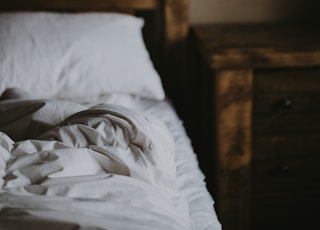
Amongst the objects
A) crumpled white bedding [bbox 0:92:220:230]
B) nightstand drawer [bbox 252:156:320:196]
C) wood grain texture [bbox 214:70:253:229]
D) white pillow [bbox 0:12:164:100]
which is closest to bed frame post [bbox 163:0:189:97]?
white pillow [bbox 0:12:164:100]

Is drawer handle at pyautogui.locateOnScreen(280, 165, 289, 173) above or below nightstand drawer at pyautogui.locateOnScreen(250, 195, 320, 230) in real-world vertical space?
above

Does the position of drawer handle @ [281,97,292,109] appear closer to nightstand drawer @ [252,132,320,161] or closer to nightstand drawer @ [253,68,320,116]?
nightstand drawer @ [253,68,320,116]

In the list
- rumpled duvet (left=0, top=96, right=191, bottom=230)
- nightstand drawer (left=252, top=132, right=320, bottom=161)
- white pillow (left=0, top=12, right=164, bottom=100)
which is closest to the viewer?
rumpled duvet (left=0, top=96, right=191, bottom=230)

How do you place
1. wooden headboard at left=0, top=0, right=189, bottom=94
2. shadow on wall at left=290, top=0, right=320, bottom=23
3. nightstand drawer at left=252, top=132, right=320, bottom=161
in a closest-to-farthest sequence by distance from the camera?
nightstand drawer at left=252, top=132, right=320, bottom=161, wooden headboard at left=0, top=0, right=189, bottom=94, shadow on wall at left=290, top=0, right=320, bottom=23

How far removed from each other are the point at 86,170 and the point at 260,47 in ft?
2.75

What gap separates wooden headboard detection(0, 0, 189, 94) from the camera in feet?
6.67

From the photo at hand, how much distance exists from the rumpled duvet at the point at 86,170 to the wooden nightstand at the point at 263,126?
1.49ft

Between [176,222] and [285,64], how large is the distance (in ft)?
2.87

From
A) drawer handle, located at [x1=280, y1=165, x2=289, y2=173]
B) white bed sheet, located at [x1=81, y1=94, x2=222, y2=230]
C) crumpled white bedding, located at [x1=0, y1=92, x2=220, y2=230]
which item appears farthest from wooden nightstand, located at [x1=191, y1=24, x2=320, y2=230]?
crumpled white bedding, located at [x1=0, y1=92, x2=220, y2=230]

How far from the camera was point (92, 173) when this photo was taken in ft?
3.89

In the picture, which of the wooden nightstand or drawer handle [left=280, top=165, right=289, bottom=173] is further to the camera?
drawer handle [left=280, top=165, right=289, bottom=173]

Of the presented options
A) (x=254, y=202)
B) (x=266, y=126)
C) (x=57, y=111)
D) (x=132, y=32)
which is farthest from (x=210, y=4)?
(x=57, y=111)

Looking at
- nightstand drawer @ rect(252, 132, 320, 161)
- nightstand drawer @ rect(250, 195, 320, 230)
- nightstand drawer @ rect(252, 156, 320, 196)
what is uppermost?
nightstand drawer @ rect(252, 132, 320, 161)

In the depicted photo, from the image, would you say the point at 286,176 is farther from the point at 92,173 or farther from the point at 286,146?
the point at 92,173
